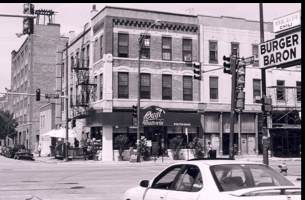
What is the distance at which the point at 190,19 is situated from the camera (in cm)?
4269

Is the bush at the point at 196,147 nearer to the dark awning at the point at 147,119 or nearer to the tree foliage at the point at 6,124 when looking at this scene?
the dark awning at the point at 147,119

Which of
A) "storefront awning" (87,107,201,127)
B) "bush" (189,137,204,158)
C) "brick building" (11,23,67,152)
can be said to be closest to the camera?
"storefront awning" (87,107,201,127)

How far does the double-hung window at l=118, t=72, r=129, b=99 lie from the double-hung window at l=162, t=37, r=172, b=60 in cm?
419

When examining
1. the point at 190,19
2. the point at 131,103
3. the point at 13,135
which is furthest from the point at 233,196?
the point at 13,135

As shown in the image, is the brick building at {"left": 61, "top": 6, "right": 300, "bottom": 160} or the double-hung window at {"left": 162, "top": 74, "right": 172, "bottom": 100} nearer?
the brick building at {"left": 61, "top": 6, "right": 300, "bottom": 160}

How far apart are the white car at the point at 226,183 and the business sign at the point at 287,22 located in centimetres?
1183

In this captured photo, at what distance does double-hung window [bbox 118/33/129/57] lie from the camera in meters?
40.2

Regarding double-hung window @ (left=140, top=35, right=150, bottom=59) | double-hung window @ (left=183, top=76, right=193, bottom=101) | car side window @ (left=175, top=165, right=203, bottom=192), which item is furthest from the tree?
car side window @ (left=175, top=165, right=203, bottom=192)

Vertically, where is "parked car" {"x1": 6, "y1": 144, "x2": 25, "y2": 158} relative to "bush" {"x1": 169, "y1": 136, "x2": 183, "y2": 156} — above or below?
below

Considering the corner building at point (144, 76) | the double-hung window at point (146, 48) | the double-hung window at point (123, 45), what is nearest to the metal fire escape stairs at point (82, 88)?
the corner building at point (144, 76)

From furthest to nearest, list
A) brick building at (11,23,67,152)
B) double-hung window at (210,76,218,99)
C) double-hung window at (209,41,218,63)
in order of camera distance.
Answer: brick building at (11,23,67,152) < double-hung window at (209,41,218,63) < double-hung window at (210,76,218,99)

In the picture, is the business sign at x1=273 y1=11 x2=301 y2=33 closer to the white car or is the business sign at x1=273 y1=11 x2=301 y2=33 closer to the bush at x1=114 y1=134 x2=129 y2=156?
the white car

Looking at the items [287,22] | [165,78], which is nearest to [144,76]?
[165,78]

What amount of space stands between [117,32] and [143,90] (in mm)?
5587
